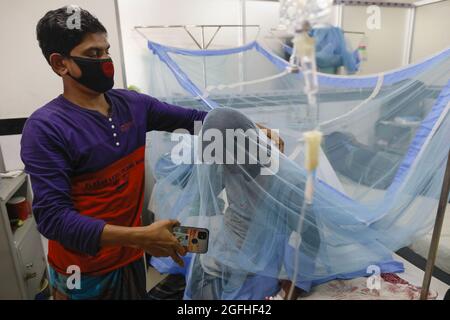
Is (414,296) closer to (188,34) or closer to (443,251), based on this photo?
(443,251)

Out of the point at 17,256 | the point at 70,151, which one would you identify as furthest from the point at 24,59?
the point at 70,151

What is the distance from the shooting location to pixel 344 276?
1.51 metres

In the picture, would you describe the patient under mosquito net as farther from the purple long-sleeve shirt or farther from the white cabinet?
the white cabinet

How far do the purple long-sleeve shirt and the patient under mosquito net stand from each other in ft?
1.07

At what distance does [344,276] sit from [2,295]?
4.92 feet

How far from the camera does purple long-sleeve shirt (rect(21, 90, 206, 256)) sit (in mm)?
650

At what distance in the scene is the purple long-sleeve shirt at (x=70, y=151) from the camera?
65 cm

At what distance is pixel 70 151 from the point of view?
0.74m

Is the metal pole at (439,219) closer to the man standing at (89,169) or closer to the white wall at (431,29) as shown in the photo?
the man standing at (89,169)

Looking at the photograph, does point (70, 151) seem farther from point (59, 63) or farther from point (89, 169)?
point (59, 63)

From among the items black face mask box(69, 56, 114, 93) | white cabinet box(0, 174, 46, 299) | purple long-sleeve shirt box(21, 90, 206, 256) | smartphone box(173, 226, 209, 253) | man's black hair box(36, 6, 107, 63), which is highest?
man's black hair box(36, 6, 107, 63)

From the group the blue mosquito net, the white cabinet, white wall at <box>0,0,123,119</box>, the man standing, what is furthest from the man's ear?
white wall at <box>0,0,123,119</box>

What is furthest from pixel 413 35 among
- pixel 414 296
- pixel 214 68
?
pixel 414 296

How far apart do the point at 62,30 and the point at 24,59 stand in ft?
5.13
